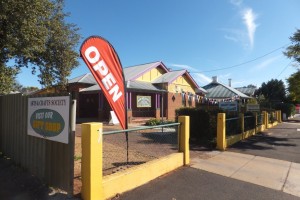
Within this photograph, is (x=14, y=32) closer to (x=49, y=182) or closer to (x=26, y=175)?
(x=26, y=175)

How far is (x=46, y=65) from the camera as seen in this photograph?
42.4 ft

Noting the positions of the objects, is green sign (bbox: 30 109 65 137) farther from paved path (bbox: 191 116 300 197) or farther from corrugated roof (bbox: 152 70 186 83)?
corrugated roof (bbox: 152 70 186 83)

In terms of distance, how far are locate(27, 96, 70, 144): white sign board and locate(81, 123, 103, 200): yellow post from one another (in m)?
0.47

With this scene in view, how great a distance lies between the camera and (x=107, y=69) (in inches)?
234

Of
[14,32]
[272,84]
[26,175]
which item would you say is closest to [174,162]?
[26,175]

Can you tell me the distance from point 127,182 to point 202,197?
1.45 metres

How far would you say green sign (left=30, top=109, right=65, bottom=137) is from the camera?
5031 mm

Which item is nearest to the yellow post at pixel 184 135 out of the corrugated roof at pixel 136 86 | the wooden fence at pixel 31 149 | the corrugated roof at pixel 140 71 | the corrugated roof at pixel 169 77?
the wooden fence at pixel 31 149

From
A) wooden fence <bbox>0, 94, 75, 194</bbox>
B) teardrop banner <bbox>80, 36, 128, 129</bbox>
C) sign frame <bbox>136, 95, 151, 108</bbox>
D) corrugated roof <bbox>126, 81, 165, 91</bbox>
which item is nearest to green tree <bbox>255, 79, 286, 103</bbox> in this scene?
corrugated roof <bbox>126, 81, 165, 91</bbox>

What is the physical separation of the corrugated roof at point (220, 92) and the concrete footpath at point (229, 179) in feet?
97.5

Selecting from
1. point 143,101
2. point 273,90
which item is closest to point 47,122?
point 143,101

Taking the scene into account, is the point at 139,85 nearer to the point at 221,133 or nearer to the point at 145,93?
the point at 145,93

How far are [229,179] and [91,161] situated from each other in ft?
11.4

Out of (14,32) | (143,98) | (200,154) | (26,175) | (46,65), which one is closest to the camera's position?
(26,175)
